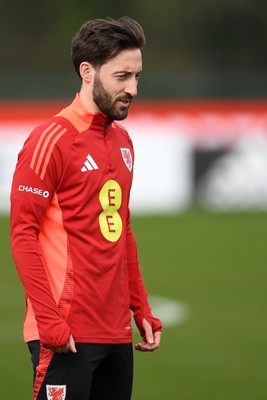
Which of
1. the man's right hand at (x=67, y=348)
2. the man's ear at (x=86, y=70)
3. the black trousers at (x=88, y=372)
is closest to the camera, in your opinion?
the man's right hand at (x=67, y=348)

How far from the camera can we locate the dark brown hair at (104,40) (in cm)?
424

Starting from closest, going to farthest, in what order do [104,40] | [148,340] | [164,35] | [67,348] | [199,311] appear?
[67,348] → [104,40] → [148,340] → [199,311] → [164,35]

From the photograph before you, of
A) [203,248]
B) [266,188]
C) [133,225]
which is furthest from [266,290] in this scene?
[266,188]

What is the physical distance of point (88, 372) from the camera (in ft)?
13.9

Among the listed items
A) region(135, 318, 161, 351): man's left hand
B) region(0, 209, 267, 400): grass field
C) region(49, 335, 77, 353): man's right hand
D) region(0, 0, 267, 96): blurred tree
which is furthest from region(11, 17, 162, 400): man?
region(0, 0, 267, 96): blurred tree

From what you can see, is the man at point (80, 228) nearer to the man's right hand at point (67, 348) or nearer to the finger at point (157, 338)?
the man's right hand at point (67, 348)

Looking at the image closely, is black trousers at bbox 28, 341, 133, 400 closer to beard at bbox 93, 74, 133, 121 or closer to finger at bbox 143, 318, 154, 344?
finger at bbox 143, 318, 154, 344

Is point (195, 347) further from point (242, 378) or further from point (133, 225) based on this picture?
point (133, 225)

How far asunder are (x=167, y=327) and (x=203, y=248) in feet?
16.6

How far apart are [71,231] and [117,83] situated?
0.62 meters

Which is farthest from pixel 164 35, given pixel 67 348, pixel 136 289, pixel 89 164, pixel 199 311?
pixel 67 348

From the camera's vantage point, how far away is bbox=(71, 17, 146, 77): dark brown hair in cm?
424

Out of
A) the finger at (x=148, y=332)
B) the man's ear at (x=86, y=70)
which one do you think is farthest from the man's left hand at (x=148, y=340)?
the man's ear at (x=86, y=70)

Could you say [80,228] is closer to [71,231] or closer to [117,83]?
[71,231]
